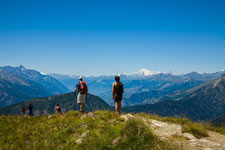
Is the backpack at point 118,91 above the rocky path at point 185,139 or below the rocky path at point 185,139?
above

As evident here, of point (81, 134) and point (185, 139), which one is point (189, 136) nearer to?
point (185, 139)

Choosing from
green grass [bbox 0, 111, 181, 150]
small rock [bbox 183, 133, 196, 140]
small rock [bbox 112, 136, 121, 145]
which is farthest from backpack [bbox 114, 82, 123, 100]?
small rock [bbox 183, 133, 196, 140]

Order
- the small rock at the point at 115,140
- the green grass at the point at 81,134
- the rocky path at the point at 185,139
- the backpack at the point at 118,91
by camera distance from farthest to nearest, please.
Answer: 1. the backpack at the point at 118,91
2. the small rock at the point at 115,140
3. the green grass at the point at 81,134
4. the rocky path at the point at 185,139

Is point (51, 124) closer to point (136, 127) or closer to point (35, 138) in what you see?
point (35, 138)

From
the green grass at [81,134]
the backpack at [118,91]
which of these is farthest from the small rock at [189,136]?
the backpack at [118,91]

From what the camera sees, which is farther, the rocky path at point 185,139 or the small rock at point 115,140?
the small rock at point 115,140

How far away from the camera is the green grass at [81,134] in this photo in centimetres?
781

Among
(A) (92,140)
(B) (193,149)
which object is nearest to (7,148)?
(A) (92,140)

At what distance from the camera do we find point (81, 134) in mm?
9594

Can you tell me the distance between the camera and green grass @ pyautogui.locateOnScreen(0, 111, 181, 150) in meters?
7.81

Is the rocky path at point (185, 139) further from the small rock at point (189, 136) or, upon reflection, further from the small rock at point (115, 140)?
the small rock at point (115, 140)

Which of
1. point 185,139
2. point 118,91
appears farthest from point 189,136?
point 118,91

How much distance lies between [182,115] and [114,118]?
541cm

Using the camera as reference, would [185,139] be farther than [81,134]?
No
